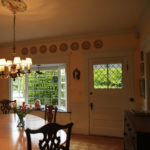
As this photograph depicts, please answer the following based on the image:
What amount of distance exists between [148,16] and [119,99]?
197 cm

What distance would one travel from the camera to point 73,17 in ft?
9.38

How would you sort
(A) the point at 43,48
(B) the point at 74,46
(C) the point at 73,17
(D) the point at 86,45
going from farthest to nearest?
1. (A) the point at 43,48
2. (B) the point at 74,46
3. (D) the point at 86,45
4. (C) the point at 73,17

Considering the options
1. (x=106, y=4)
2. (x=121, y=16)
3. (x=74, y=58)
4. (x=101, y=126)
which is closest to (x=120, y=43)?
(x=121, y=16)

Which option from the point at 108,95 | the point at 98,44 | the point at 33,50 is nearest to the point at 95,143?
the point at 108,95

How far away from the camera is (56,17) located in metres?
2.84

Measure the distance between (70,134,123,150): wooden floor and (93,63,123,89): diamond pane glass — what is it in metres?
1.22

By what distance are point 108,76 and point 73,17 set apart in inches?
66.8

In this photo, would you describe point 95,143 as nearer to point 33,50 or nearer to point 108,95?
point 108,95

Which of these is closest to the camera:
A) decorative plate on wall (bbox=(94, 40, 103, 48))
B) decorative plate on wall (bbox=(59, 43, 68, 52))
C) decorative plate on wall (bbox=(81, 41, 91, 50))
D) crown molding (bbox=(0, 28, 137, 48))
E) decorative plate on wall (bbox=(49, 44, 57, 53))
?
crown molding (bbox=(0, 28, 137, 48))

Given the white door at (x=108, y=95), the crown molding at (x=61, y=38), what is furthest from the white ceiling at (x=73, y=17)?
the white door at (x=108, y=95)

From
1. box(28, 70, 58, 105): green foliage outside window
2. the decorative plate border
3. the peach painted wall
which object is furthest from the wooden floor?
the decorative plate border

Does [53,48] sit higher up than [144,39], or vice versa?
[53,48]

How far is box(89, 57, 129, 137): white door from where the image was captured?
369cm

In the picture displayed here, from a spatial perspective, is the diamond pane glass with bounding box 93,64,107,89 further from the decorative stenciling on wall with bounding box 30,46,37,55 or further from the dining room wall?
the decorative stenciling on wall with bounding box 30,46,37,55
